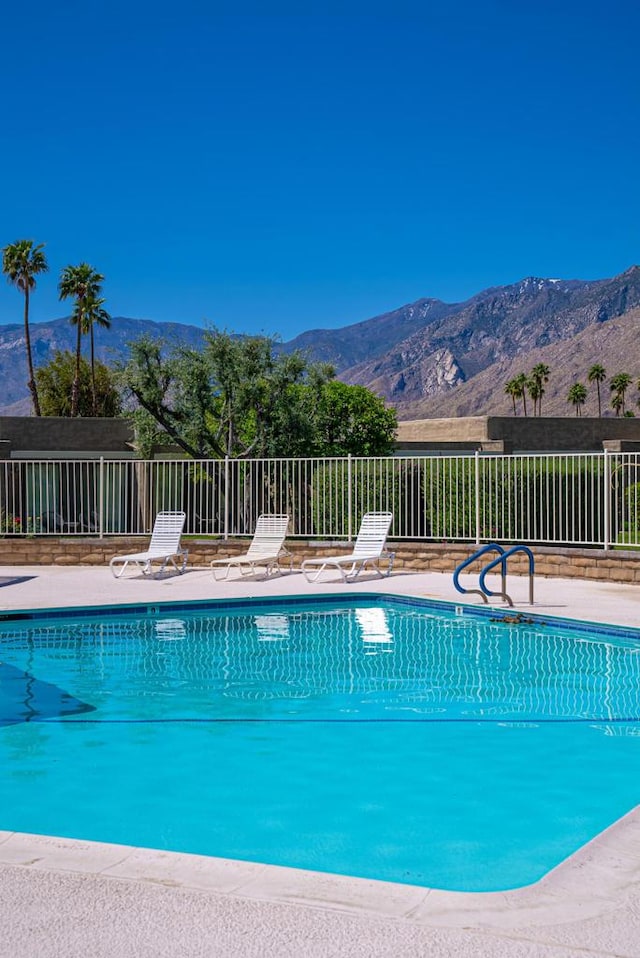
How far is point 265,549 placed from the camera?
1784 cm

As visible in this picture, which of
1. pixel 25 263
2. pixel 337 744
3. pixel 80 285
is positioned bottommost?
pixel 337 744

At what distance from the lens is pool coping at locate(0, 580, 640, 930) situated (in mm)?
3674

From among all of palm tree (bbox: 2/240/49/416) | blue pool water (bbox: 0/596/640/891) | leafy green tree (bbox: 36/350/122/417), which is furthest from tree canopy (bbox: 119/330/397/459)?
leafy green tree (bbox: 36/350/122/417)

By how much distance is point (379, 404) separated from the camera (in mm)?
34875

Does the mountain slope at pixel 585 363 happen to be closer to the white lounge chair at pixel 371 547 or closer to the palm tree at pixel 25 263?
the palm tree at pixel 25 263

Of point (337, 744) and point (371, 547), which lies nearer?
point (337, 744)

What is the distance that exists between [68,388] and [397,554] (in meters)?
54.5

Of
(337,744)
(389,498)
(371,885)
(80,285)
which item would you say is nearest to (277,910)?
(371,885)

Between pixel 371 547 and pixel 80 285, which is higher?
pixel 80 285

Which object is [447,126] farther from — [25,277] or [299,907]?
[299,907]

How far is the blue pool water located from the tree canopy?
728 inches

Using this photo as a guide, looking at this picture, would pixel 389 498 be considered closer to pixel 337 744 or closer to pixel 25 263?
pixel 337 744

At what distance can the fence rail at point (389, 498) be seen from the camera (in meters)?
16.2

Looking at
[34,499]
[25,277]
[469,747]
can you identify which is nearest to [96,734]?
[469,747]
